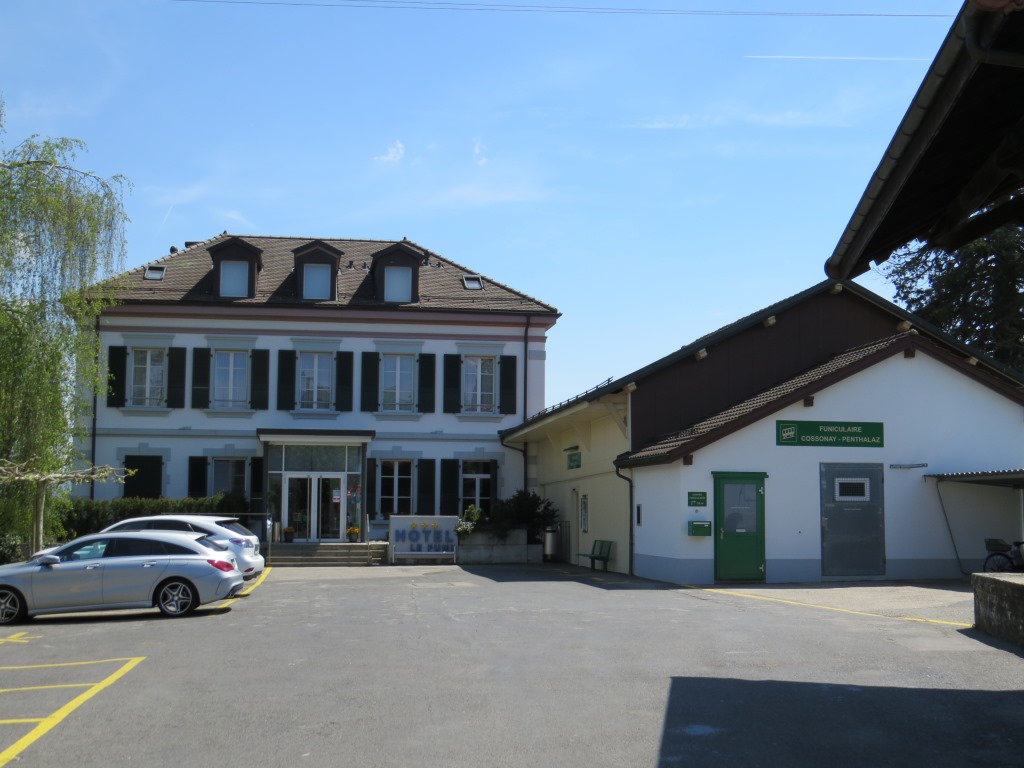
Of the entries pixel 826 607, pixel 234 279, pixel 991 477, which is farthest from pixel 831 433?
pixel 234 279

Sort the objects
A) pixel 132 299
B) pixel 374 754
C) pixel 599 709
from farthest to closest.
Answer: pixel 132 299 → pixel 599 709 → pixel 374 754

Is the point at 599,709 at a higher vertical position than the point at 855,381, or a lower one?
lower

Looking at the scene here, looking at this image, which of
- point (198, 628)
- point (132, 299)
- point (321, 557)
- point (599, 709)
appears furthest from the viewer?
point (132, 299)

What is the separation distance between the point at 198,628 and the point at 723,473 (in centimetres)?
1131

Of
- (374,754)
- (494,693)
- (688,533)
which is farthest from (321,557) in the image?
(374,754)

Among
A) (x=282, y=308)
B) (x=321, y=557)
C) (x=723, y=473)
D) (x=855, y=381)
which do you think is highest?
(x=282, y=308)

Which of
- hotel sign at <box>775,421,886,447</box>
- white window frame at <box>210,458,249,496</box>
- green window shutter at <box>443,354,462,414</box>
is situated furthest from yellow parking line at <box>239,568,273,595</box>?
hotel sign at <box>775,421,886,447</box>

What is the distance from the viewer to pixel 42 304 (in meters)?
23.1

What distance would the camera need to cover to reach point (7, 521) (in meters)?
24.0

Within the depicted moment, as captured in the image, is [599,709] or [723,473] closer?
[599,709]

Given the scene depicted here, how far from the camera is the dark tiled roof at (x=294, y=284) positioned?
35469mm

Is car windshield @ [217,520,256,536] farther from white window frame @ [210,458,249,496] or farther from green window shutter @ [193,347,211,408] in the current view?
green window shutter @ [193,347,211,408]

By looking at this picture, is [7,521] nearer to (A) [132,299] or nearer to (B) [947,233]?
(A) [132,299]

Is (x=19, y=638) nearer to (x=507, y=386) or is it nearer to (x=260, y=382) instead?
(x=260, y=382)
